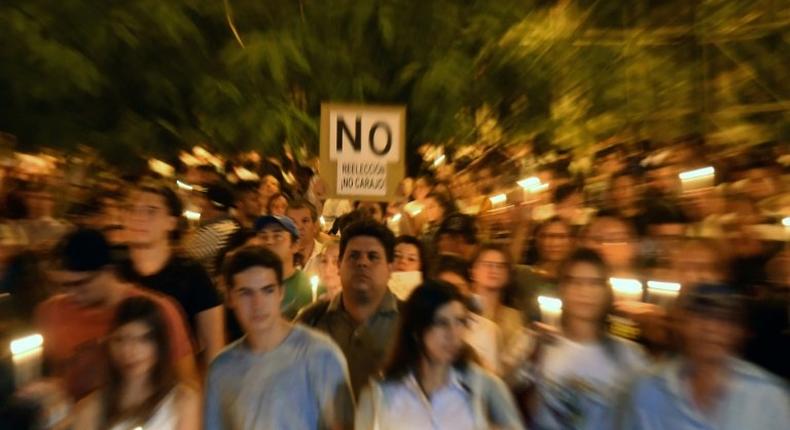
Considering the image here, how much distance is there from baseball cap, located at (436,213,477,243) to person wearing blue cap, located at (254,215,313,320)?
1125mm

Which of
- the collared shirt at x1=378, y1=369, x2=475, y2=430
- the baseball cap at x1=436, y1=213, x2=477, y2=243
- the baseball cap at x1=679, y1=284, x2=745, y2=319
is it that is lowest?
the collared shirt at x1=378, y1=369, x2=475, y2=430

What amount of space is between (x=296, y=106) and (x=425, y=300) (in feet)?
19.4

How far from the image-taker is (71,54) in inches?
356

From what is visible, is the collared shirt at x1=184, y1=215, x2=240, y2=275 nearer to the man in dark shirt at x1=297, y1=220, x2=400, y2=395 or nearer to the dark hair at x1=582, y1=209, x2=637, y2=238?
the man in dark shirt at x1=297, y1=220, x2=400, y2=395

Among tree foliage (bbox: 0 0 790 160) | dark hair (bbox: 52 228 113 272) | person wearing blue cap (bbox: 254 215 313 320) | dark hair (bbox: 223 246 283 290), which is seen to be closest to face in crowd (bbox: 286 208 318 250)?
person wearing blue cap (bbox: 254 215 313 320)

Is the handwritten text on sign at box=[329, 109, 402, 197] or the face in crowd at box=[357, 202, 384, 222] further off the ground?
the handwritten text on sign at box=[329, 109, 402, 197]

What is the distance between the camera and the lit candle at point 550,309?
4980 mm

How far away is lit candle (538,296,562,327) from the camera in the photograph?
4980 millimetres

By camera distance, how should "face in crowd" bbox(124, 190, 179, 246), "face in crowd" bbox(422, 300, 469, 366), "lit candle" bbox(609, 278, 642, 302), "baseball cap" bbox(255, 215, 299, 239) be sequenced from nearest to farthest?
"face in crowd" bbox(422, 300, 469, 366) < "face in crowd" bbox(124, 190, 179, 246) < "lit candle" bbox(609, 278, 642, 302) < "baseball cap" bbox(255, 215, 299, 239)

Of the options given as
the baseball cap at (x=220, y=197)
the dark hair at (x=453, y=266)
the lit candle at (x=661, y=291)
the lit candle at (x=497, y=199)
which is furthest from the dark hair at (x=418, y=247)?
the lit candle at (x=497, y=199)

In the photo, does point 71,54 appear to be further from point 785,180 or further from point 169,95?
point 785,180

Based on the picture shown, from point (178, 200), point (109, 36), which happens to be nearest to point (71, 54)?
point (109, 36)

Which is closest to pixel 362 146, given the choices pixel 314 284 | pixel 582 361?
pixel 314 284

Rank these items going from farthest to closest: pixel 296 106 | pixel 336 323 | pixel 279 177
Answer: pixel 279 177, pixel 296 106, pixel 336 323
